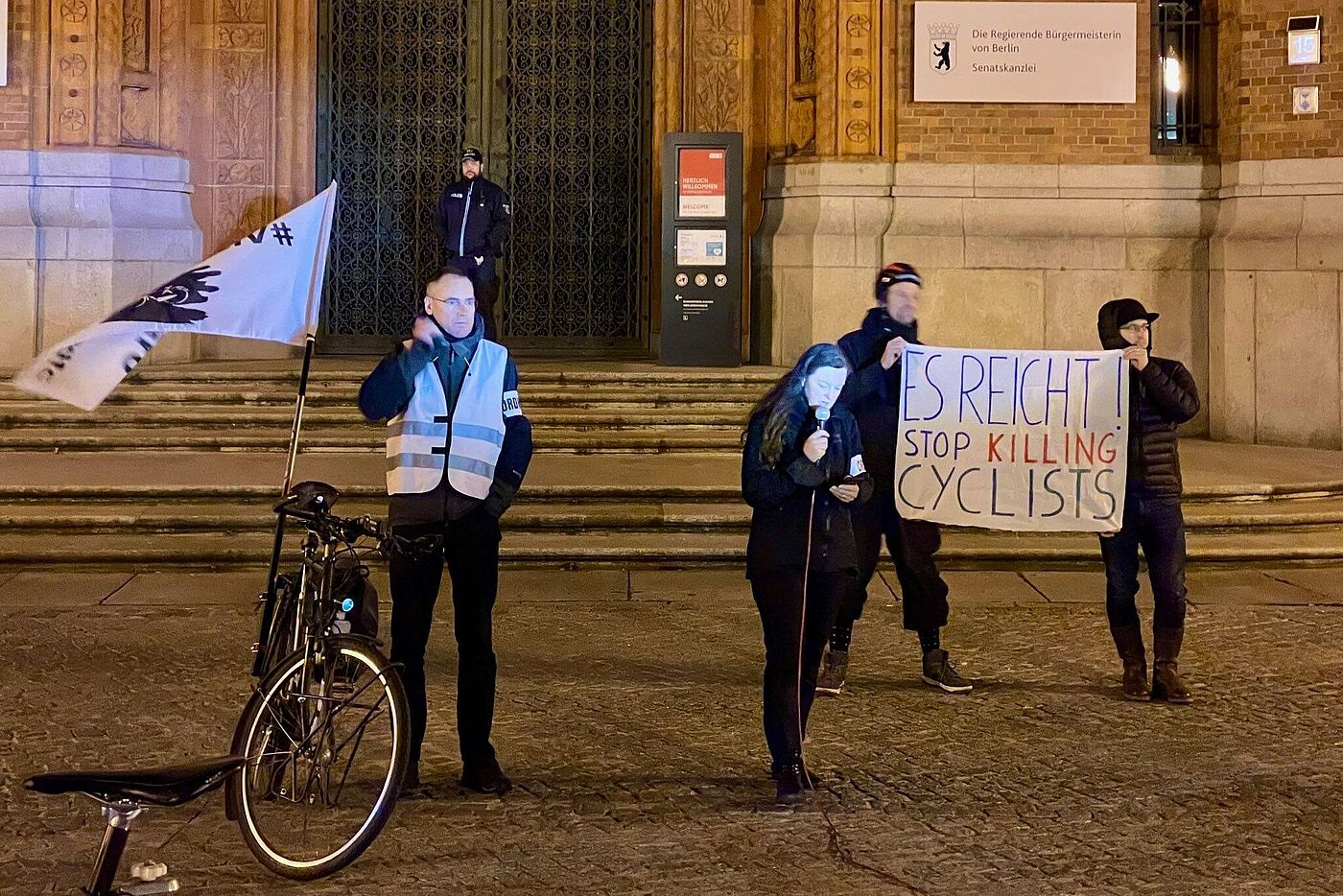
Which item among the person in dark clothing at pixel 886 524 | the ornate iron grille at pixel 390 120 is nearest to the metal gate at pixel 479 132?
the ornate iron grille at pixel 390 120

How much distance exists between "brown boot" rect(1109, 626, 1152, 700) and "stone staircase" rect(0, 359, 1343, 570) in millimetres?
3177

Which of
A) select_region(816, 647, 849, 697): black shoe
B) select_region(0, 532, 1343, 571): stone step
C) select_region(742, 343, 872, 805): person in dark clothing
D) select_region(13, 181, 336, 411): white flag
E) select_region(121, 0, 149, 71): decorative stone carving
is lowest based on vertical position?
select_region(816, 647, 849, 697): black shoe

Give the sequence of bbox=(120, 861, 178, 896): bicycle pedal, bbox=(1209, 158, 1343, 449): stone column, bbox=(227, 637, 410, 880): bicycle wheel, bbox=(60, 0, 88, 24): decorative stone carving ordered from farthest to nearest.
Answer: bbox=(60, 0, 88, 24): decorative stone carving → bbox=(1209, 158, 1343, 449): stone column → bbox=(227, 637, 410, 880): bicycle wheel → bbox=(120, 861, 178, 896): bicycle pedal

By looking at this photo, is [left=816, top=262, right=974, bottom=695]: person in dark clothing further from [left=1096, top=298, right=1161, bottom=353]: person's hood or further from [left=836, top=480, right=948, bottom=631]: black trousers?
[left=1096, top=298, right=1161, bottom=353]: person's hood

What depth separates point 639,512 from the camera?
11.0 m

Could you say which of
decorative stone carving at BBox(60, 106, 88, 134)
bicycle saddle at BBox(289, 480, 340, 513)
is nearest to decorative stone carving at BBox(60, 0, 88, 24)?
decorative stone carving at BBox(60, 106, 88, 134)

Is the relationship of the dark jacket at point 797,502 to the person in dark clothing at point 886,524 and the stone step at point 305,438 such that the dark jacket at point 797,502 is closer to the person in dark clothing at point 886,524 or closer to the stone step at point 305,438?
the person in dark clothing at point 886,524

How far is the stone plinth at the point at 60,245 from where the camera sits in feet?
48.8

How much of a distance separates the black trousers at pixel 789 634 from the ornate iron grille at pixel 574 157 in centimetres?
1207

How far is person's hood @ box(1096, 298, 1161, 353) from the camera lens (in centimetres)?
741

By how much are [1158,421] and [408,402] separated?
353cm

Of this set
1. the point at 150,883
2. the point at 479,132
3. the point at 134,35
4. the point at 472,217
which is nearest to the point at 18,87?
the point at 134,35

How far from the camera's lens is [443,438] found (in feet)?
18.8

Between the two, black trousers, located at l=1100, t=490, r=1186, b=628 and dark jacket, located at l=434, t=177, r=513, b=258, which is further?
dark jacket, located at l=434, t=177, r=513, b=258
